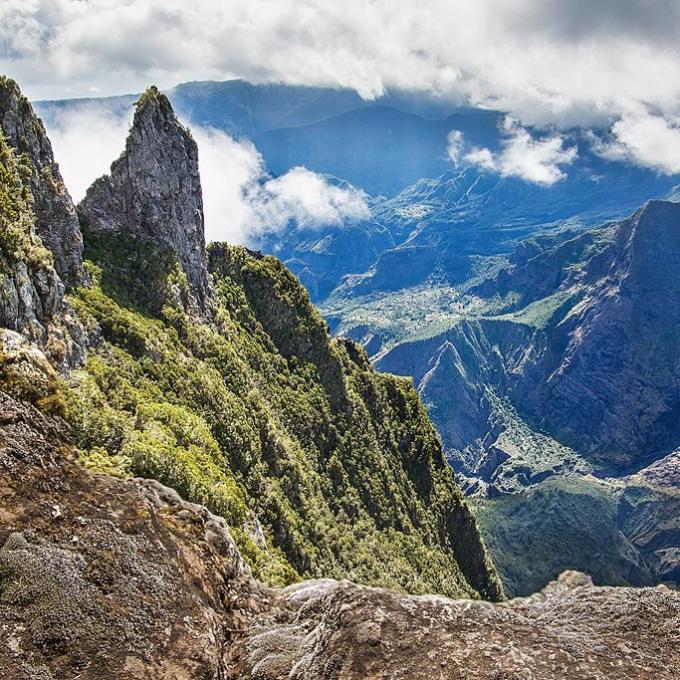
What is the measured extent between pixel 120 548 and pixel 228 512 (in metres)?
21.9

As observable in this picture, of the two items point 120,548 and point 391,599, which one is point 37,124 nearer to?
point 120,548

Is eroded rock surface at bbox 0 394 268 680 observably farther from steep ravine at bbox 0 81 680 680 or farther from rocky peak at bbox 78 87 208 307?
rocky peak at bbox 78 87 208 307

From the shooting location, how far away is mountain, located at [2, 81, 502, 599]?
37.1 meters

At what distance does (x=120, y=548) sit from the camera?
18500 millimetres

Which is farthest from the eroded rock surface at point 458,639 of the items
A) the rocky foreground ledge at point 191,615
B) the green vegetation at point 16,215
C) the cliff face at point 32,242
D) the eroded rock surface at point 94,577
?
the green vegetation at point 16,215

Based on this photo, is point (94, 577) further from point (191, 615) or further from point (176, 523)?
point (176, 523)

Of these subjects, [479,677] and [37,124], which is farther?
[37,124]

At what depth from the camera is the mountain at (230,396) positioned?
3706 cm

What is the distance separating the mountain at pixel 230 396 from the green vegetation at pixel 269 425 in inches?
10.2

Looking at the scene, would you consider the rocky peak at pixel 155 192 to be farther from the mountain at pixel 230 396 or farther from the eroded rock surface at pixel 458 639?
the eroded rock surface at pixel 458 639

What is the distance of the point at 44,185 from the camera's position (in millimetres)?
51500

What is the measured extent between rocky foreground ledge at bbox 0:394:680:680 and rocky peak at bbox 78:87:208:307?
2310 inches

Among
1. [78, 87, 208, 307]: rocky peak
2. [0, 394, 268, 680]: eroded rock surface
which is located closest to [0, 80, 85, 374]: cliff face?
Result: [0, 394, 268, 680]: eroded rock surface

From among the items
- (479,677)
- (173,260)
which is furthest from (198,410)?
(479,677)
